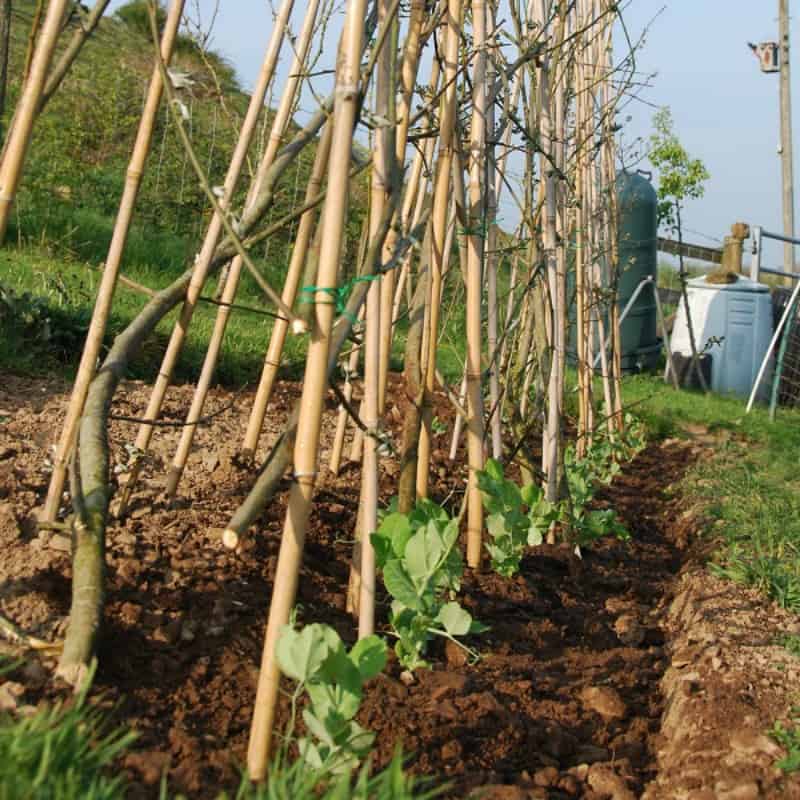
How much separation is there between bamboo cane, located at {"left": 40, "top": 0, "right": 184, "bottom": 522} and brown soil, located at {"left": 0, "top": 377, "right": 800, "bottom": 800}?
0.15 metres

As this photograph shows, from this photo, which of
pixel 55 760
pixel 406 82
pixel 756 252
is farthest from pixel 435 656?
pixel 756 252

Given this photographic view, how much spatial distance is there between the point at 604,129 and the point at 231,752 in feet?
16.8

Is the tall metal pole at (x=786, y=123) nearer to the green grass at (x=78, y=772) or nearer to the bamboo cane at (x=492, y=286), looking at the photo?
the bamboo cane at (x=492, y=286)

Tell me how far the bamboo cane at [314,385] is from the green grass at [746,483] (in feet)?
6.37

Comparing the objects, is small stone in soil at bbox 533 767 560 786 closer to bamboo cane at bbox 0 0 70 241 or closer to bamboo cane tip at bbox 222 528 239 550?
bamboo cane tip at bbox 222 528 239 550

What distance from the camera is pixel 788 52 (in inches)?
744

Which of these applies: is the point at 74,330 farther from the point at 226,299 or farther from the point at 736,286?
the point at 736,286

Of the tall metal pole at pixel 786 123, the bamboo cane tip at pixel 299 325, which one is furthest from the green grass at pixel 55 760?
the tall metal pole at pixel 786 123

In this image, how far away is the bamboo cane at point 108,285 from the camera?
226cm

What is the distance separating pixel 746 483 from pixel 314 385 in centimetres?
376

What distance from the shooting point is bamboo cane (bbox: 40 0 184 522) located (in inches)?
89.0

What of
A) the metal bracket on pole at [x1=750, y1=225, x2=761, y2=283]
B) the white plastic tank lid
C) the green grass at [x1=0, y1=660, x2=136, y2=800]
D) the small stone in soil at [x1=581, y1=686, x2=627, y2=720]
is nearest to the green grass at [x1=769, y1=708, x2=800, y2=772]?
the small stone in soil at [x1=581, y1=686, x2=627, y2=720]


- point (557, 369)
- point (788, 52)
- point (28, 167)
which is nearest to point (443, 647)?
point (557, 369)

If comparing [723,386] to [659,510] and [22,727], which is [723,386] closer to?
[659,510]
